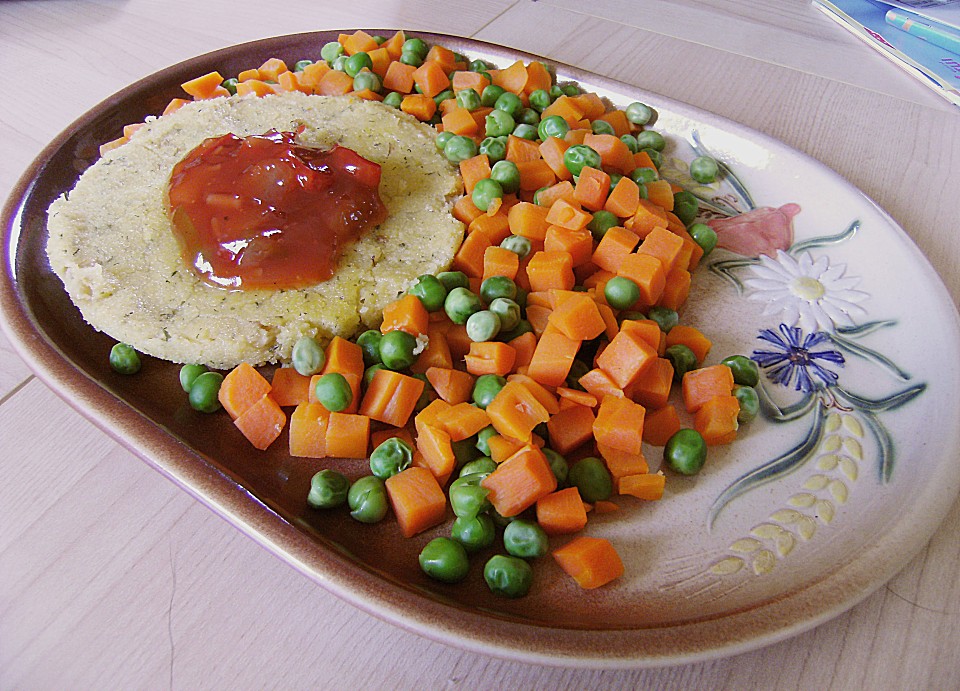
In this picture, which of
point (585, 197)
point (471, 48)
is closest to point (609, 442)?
point (585, 197)


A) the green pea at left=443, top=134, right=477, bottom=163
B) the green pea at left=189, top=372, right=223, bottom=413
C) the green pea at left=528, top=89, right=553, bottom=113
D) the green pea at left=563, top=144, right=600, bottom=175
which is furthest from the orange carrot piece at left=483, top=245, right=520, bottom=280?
the green pea at left=528, top=89, right=553, bottom=113

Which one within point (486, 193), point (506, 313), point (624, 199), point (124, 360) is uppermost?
point (624, 199)

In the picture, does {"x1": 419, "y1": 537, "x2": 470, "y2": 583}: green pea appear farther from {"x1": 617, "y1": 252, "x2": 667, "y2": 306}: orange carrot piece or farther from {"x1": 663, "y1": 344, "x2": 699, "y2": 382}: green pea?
{"x1": 617, "y1": 252, "x2": 667, "y2": 306}: orange carrot piece

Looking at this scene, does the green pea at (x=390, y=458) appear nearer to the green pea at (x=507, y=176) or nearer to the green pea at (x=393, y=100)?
the green pea at (x=507, y=176)

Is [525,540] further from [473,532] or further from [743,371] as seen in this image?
[743,371]

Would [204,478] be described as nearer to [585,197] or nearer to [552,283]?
[552,283]

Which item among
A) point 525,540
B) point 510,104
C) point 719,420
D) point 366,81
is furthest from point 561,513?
point 366,81
